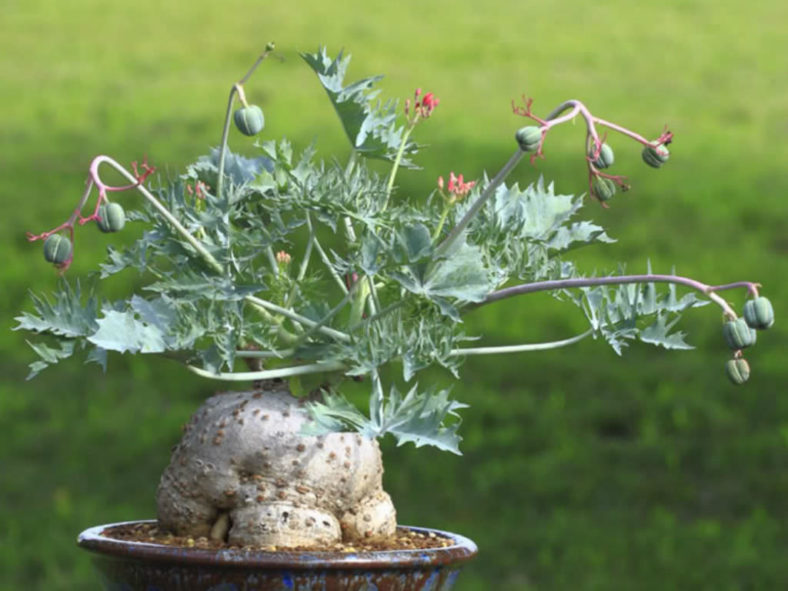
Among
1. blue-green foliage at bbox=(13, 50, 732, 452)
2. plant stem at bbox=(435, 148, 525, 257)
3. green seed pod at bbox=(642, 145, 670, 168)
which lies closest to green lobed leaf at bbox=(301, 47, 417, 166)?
blue-green foliage at bbox=(13, 50, 732, 452)

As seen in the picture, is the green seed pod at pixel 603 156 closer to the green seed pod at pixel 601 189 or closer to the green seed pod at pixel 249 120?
the green seed pod at pixel 601 189

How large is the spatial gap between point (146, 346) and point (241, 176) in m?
0.37

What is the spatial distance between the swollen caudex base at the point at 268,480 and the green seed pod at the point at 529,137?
53cm

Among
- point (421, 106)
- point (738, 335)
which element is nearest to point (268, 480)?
point (421, 106)

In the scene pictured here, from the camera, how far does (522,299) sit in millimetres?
5121

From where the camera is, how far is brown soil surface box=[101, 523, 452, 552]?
1.69m

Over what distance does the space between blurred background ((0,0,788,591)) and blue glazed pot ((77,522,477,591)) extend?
963 mm

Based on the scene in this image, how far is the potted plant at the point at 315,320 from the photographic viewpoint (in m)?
1.53

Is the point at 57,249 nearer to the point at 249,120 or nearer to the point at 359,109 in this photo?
the point at 249,120

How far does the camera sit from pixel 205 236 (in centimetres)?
167

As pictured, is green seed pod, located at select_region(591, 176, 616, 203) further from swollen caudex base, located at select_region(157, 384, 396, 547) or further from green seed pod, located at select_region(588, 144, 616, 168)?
swollen caudex base, located at select_region(157, 384, 396, 547)

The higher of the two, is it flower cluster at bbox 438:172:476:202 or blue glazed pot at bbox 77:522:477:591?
flower cluster at bbox 438:172:476:202

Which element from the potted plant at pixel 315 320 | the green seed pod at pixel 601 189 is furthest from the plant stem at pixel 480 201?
the green seed pod at pixel 601 189

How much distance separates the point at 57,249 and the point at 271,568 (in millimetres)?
490
